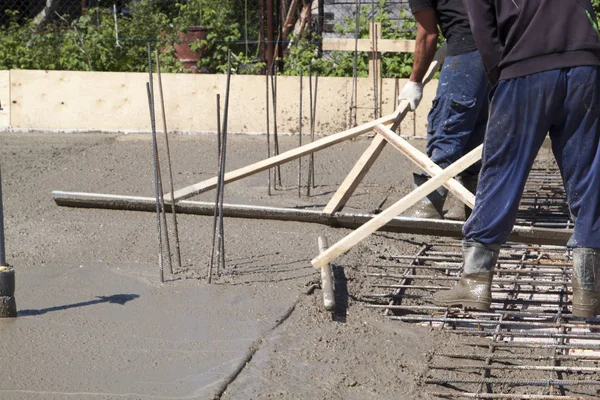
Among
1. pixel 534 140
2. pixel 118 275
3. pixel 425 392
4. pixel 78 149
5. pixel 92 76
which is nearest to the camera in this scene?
pixel 425 392

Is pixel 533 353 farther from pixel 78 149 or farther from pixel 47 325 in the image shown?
pixel 78 149

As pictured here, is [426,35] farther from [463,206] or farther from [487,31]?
[487,31]

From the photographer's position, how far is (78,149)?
26.8ft

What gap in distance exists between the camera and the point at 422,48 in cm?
511

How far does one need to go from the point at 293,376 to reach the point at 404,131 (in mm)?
5824

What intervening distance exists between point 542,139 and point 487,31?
0.48 meters

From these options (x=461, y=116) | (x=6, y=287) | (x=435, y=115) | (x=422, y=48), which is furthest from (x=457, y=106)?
(x=6, y=287)

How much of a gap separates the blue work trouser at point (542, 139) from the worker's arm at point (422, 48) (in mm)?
1735

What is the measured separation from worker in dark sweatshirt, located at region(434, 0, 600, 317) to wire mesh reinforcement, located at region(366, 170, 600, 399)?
10.4 inches

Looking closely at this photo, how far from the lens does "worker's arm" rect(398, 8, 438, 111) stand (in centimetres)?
506

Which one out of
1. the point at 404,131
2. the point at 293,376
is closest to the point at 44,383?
the point at 293,376

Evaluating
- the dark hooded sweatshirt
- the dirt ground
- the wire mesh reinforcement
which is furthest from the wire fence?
the dark hooded sweatshirt

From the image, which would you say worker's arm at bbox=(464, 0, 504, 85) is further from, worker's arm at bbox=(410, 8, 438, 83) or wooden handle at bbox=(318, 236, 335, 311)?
worker's arm at bbox=(410, 8, 438, 83)

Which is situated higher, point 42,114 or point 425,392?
point 42,114
